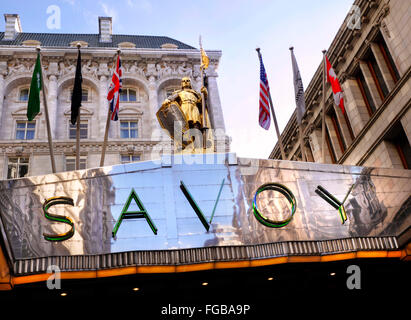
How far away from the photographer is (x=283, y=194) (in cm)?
1652

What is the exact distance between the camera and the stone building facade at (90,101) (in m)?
36.9

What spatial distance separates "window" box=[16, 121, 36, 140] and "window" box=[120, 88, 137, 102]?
25.0 ft

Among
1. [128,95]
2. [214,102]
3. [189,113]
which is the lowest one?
[189,113]

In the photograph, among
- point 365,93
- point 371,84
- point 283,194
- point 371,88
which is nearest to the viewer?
point 283,194

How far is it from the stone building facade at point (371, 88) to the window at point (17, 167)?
837 inches

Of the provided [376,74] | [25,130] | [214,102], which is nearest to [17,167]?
[25,130]

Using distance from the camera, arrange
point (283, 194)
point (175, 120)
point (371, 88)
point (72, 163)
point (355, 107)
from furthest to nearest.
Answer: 1. point (72, 163)
2. point (355, 107)
3. point (371, 88)
4. point (175, 120)
5. point (283, 194)

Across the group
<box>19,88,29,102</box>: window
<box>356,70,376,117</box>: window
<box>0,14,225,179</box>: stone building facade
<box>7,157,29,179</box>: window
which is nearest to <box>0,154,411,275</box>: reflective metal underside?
<box>356,70,376,117</box>: window

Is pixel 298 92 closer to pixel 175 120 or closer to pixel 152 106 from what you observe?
pixel 175 120

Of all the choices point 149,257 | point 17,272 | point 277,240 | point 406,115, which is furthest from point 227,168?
point 406,115

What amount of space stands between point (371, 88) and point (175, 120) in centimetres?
1290

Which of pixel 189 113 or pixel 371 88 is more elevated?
pixel 371 88

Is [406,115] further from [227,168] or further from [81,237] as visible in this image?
[81,237]

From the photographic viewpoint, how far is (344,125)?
29.9 metres
